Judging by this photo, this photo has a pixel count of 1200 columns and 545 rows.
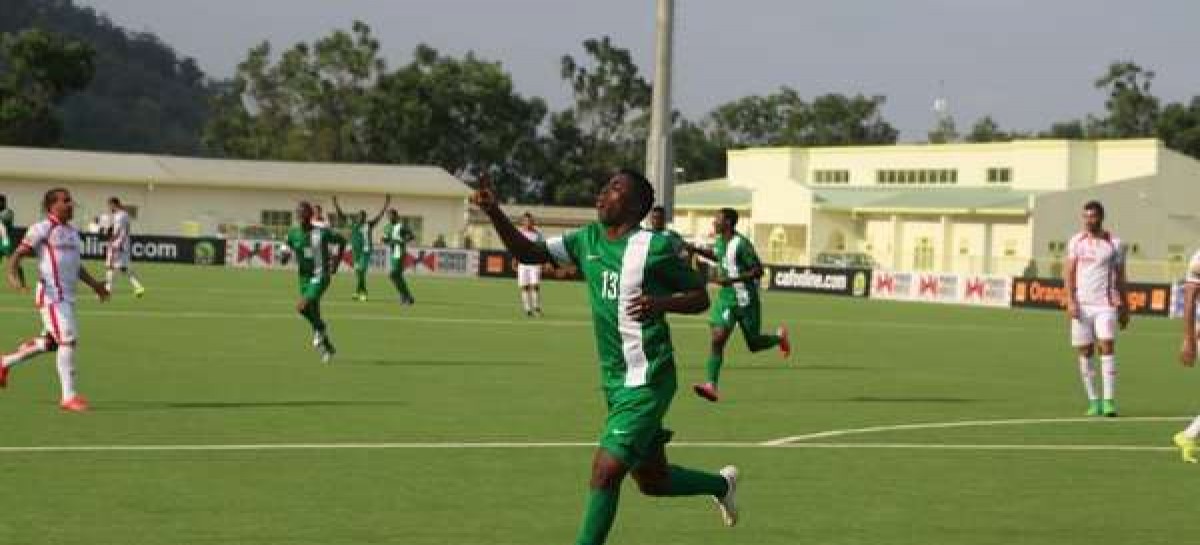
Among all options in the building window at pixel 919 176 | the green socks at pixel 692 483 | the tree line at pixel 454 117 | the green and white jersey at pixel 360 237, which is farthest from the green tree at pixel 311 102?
the green socks at pixel 692 483

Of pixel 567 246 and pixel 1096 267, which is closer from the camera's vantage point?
pixel 567 246

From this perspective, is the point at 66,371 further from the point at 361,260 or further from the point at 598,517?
the point at 361,260

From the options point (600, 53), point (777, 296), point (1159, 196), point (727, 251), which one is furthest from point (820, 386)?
point (600, 53)

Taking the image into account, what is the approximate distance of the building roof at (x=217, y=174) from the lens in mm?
87375

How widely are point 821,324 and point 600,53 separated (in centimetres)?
9552

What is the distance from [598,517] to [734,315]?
1169 centimetres

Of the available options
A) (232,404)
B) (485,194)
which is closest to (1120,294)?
(232,404)

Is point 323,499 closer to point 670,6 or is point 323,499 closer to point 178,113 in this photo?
point 670,6

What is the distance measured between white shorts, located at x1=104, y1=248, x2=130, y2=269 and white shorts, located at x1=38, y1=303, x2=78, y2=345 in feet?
78.3

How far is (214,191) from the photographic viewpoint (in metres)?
90.2

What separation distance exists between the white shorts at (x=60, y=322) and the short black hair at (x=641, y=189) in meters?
9.11

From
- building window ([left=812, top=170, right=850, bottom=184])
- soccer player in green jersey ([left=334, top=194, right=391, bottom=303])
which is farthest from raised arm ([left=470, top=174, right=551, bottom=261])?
building window ([left=812, top=170, right=850, bottom=184])

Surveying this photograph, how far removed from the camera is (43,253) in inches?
666

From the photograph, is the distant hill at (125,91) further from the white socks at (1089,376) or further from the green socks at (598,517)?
the green socks at (598,517)
